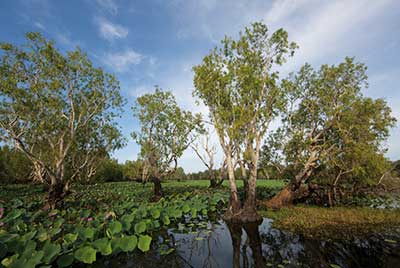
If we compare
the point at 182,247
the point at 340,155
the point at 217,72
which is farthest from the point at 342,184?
the point at 182,247

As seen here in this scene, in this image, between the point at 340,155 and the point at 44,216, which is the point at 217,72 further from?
the point at 44,216

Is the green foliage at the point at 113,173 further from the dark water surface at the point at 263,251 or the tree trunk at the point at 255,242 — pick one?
the dark water surface at the point at 263,251

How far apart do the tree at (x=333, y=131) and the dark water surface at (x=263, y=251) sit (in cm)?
554

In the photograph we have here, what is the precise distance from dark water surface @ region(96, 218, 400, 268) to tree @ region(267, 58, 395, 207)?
5.54 metres

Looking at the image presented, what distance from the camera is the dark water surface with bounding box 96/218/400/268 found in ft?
16.5

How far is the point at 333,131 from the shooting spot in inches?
496

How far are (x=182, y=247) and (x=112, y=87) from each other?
37.4ft

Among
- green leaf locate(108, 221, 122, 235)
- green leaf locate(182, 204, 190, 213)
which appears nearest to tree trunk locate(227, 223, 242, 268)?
green leaf locate(182, 204, 190, 213)

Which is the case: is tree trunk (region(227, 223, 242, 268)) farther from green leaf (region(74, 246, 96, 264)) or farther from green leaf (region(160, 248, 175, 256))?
green leaf (region(74, 246, 96, 264))

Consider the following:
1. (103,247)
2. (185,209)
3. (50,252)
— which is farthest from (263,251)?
(50,252)

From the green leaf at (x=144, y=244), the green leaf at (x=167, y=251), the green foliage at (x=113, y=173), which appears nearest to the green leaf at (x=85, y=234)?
the green leaf at (x=144, y=244)

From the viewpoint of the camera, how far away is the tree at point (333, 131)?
1104 cm

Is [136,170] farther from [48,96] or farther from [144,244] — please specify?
[144,244]

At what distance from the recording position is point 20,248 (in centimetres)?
409
